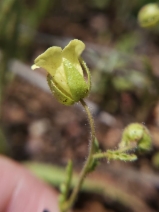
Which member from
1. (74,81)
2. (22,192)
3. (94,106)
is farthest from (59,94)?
(94,106)

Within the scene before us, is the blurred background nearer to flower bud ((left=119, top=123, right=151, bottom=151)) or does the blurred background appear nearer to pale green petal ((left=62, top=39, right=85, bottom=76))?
flower bud ((left=119, top=123, right=151, bottom=151))

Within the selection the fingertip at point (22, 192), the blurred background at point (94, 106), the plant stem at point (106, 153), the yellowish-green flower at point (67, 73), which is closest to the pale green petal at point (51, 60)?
the yellowish-green flower at point (67, 73)

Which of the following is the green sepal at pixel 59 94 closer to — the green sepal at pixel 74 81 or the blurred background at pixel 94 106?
the green sepal at pixel 74 81

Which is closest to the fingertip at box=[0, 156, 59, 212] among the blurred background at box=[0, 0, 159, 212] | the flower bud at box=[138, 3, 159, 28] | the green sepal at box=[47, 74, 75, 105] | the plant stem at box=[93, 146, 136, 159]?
the blurred background at box=[0, 0, 159, 212]

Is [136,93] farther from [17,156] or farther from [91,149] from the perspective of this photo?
[91,149]

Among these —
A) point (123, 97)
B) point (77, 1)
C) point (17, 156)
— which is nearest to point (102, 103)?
point (123, 97)
